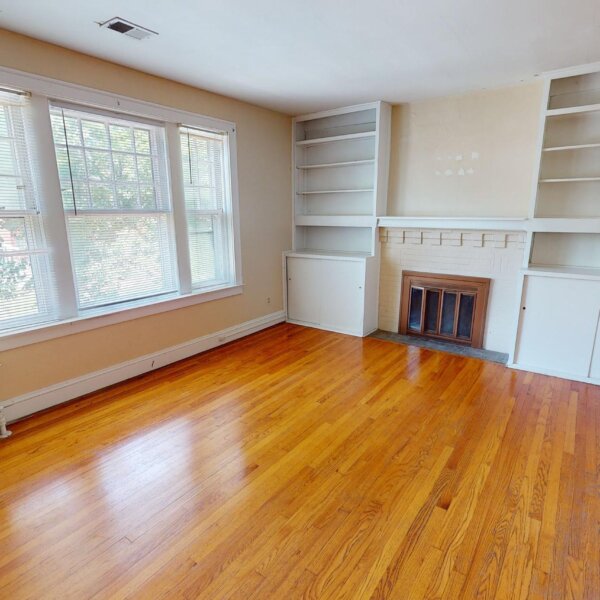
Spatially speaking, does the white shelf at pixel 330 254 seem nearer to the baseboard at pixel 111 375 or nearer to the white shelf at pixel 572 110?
the baseboard at pixel 111 375

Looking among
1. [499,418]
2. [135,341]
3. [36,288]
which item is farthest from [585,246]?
[36,288]

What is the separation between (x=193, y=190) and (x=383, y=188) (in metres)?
2.05

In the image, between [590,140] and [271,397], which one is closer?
[271,397]

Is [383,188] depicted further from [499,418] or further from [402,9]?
[499,418]

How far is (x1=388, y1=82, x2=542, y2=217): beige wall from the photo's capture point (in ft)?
11.7

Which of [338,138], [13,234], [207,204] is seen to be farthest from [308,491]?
[338,138]

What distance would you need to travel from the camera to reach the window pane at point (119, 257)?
2.97 m

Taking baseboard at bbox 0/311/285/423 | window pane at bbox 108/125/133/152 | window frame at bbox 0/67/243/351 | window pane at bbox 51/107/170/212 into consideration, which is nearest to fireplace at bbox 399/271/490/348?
baseboard at bbox 0/311/285/423

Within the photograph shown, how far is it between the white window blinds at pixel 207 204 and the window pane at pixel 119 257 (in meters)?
0.34

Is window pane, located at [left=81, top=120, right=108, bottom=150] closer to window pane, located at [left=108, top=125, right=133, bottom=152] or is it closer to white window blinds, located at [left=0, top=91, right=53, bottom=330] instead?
window pane, located at [left=108, top=125, right=133, bottom=152]

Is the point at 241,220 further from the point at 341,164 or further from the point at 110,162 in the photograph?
the point at 110,162

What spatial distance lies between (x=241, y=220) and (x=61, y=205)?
5.89 feet

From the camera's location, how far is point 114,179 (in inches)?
121

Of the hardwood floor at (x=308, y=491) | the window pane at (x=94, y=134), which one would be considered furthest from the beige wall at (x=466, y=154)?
the window pane at (x=94, y=134)
